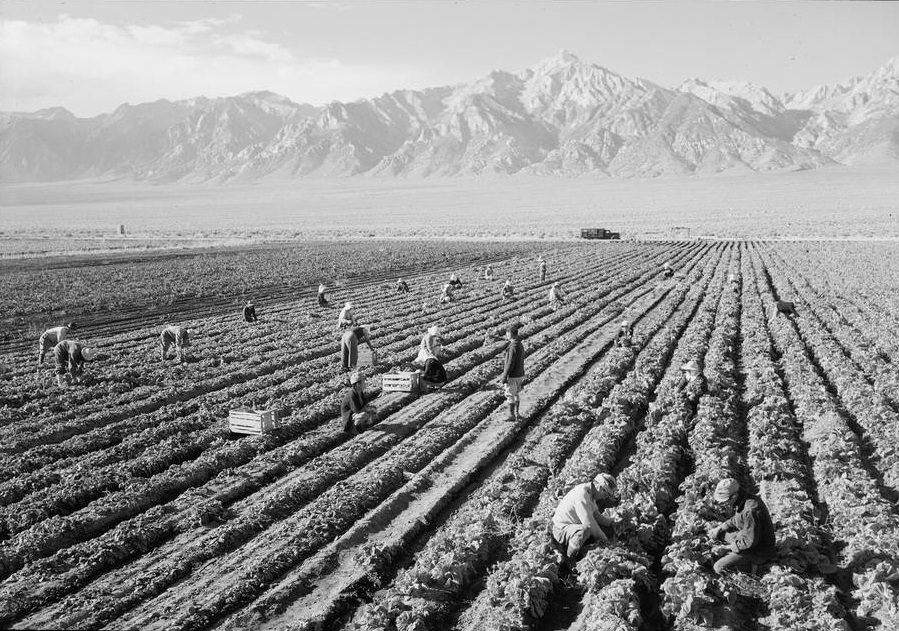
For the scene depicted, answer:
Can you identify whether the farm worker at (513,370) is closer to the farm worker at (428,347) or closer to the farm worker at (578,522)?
the farm worker at (428,347)

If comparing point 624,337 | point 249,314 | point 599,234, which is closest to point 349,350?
point 624,337

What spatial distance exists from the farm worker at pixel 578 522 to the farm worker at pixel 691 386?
6239 mm

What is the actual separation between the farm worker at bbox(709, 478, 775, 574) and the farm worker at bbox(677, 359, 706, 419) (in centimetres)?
612

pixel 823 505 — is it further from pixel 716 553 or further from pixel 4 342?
pixel 4 342

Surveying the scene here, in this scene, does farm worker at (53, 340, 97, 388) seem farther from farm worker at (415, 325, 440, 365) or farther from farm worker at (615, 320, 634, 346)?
farm worker at (615, 320, 634, 346)

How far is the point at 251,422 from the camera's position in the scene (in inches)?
539

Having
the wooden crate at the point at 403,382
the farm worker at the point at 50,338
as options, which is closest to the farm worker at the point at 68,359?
the farm worker at the point at 50,338

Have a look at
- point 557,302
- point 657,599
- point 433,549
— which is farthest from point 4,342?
point 657,599

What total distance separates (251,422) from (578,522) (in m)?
7.02

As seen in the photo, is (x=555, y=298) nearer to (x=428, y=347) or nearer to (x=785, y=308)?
(x=785, y=308)

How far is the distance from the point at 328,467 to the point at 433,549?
3.49 m

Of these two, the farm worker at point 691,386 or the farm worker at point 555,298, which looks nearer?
the farm worker at point 691,386

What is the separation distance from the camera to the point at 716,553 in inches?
355

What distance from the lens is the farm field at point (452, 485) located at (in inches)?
324
